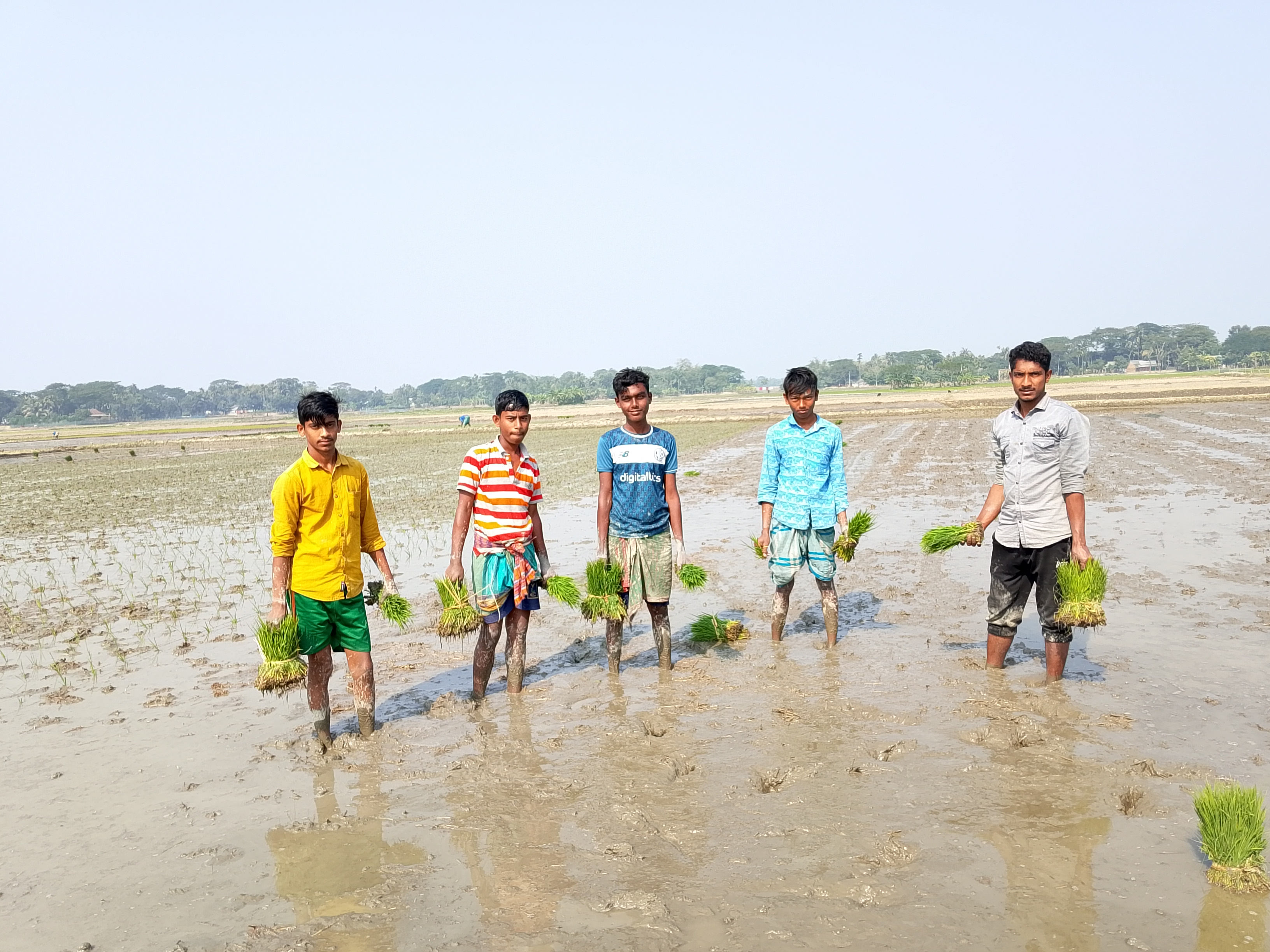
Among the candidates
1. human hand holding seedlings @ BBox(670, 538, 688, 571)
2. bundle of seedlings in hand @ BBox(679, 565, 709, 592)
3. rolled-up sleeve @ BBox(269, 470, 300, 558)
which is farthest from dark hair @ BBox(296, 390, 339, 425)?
bundle of seedlings in hand @ BBox(679, 565, 709, 592)

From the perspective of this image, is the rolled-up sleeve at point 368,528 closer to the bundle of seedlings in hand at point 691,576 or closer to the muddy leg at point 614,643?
the muddy leg at point 614,643

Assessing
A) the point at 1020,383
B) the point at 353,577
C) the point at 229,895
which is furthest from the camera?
the point at 1020,383

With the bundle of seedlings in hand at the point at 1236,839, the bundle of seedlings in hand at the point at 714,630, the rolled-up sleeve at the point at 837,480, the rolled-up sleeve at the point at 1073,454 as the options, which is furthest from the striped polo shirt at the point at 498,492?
the bundle of seedlings in hand at the point at 1236,839

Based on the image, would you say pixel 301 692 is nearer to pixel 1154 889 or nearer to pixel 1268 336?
pixel 1154 889

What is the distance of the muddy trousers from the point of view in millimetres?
4852

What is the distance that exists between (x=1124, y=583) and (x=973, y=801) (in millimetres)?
4593

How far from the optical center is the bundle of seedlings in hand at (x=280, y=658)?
415cm

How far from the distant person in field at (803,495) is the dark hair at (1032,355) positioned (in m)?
1.18

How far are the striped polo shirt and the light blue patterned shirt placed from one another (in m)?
1.65

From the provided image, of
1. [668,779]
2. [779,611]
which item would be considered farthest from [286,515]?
[779,611]

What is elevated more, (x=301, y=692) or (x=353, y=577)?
(x=353, y=577)

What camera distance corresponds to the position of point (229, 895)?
312 centimetres

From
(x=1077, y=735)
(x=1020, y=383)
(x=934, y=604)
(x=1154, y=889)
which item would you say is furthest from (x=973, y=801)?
(x=934, y=604)

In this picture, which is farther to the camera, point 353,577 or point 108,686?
point 108,686
